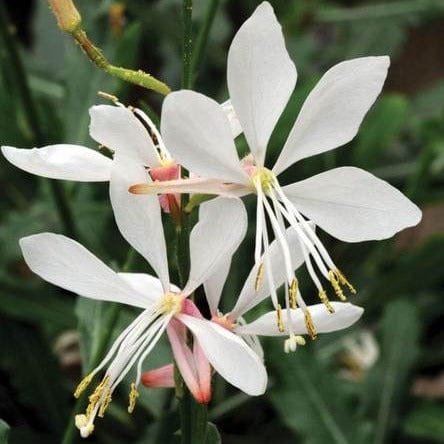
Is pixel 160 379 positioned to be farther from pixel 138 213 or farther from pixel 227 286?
pixel 227 286

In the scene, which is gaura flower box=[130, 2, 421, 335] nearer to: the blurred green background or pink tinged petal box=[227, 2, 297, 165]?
pink tinged petal box=[227, 2, 297, 165]

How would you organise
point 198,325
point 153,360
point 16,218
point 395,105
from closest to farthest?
point 198,325 < point 153,360 < point 16,218 < point 395,105

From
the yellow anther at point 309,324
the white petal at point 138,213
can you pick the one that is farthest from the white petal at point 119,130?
the yellow anther at point 309,324

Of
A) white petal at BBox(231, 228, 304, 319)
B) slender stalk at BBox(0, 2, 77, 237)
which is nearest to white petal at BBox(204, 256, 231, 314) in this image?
white petal at BBox(231, 228, 304, 319)

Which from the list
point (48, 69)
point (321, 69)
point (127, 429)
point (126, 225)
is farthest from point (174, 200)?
point (321, 69)

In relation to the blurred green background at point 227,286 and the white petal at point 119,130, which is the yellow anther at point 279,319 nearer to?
the white petal at point 119,130

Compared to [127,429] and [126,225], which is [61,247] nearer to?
[126,225]

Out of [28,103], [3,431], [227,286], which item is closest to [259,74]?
[3,431]
